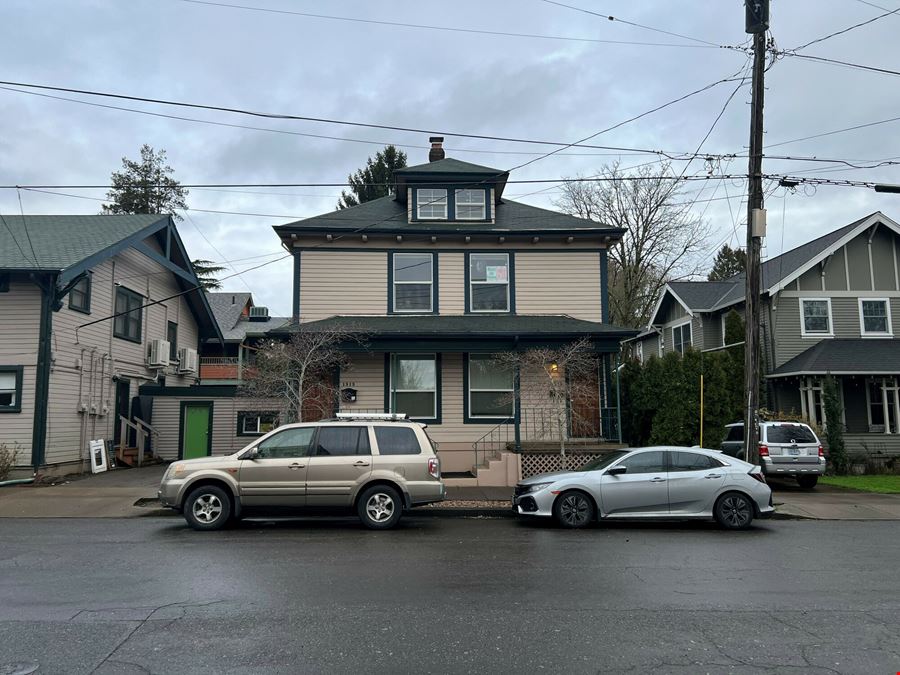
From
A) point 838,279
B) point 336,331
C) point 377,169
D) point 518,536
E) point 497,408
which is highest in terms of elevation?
point 377,169

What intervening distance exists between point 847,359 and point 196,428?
2140cm

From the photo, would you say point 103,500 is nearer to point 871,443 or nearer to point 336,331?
point 336,331

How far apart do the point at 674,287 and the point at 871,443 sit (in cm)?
997

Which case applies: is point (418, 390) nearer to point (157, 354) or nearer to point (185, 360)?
point (157, 354)

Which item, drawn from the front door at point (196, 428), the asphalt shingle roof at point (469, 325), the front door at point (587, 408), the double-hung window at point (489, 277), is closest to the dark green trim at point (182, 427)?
the front door at point (196, 428)

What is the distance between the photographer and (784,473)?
16.6 meters

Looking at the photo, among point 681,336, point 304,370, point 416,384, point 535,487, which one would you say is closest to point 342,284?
point 416,384

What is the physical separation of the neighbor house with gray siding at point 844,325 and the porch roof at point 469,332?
8755 millimetres

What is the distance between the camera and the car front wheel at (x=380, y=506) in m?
10.9

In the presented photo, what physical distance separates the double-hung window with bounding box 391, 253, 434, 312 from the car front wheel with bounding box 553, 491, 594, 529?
855 cm

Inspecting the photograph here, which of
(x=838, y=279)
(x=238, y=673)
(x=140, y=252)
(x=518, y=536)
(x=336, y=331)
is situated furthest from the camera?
(x=838, y=279)

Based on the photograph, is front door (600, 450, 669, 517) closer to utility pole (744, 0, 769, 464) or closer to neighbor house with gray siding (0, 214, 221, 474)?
utility pole (744, 0, 769, 464)

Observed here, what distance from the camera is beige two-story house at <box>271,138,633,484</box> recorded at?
58.4 ft

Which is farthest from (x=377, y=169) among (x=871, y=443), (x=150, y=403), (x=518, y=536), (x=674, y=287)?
(x=518, y=536)
